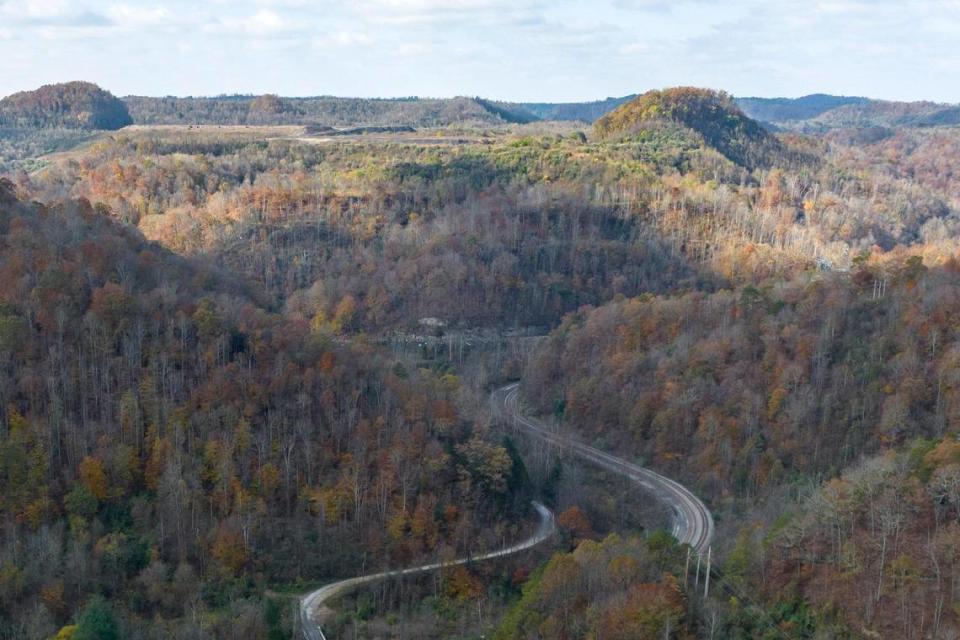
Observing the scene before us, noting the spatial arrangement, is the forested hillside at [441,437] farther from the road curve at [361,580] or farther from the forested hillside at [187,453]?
the road curve at [361,580]

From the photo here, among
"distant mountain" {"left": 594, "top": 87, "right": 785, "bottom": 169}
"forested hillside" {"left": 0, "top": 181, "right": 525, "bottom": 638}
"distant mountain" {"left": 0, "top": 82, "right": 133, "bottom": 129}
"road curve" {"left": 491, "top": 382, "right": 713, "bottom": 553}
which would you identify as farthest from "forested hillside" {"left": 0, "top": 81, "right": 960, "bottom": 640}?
"distant mountain" {"left": 0, "top": 82, "right": 133, "bottom": 129}

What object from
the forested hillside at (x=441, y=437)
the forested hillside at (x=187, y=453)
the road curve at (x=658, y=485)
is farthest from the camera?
the road curve at (x=658, y=485)

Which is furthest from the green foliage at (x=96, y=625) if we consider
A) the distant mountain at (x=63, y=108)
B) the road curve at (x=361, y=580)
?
the distant mountain at (x=63, y=108)

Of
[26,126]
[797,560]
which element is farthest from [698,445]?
[26,126]

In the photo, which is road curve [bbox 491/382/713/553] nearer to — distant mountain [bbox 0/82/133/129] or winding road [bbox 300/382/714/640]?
winding road [bbox 300/382/714/640]

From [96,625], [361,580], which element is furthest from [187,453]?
[96,625]

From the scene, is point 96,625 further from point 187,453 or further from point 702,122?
point 702,122
